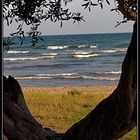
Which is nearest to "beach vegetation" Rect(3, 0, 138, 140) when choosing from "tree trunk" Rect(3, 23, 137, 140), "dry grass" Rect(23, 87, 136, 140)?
"tree trunk" Rect(3, 23, 137, 140)

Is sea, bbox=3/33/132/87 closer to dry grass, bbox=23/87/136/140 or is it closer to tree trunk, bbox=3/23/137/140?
dry grass, bbox=23/87/136/140

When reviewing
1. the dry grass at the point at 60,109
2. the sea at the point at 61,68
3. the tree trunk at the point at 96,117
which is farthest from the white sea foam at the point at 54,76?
the tree trunk at the point at 96,117

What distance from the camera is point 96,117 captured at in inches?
136

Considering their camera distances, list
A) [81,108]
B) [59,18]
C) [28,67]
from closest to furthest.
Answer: [59,18] → [81,108] → [28,67]

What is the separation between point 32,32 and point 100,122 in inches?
33.6

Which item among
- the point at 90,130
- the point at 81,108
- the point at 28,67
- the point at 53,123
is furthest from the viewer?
the point at 28,67

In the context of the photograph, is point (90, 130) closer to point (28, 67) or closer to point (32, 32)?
point (32, 32)

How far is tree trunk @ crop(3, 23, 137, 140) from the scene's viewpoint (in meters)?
3.26

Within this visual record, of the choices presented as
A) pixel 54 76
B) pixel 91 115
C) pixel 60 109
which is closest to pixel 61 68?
pixel 54 76

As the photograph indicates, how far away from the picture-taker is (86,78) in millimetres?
22641

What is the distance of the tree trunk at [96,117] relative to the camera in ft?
10.7

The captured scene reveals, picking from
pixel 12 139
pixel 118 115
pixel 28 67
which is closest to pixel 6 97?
pixel 12 139

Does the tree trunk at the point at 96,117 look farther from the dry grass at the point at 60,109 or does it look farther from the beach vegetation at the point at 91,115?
the dry grass at the point at 60,109

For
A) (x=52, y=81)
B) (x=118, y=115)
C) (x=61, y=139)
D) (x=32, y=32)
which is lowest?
(x=52, y=81)
